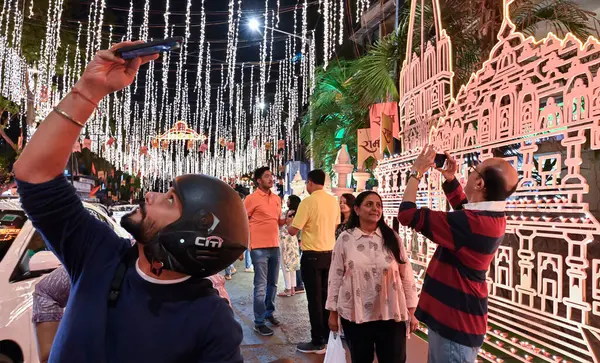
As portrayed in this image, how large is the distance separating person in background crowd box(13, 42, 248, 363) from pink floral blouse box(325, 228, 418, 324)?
2097 mm

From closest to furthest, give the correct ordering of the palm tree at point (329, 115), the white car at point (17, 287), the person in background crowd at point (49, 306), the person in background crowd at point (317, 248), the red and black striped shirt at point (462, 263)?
the person in background crowd at point (49, 306) → the red and black striped shirt at point (462, 263) → the white car at point (17, 287) → the person in background crowd at point (317, 248) → the palm tree at point (329, 115)

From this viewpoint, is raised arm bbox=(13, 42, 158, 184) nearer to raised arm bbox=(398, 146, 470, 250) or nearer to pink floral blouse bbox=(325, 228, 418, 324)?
raised arm bbox=(398, 146, 470, 250)

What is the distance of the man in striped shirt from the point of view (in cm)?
258

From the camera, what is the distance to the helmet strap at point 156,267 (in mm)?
1343

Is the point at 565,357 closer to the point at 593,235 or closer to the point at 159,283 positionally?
the point at 593,235

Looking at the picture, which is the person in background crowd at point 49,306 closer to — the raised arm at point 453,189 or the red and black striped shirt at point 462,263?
the red and black striped shirt at point 462,263

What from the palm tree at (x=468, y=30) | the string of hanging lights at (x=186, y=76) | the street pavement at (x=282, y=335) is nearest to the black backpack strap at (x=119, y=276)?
the street pavement at (x=282, y=335)

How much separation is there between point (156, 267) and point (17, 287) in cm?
297

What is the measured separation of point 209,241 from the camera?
1.31m

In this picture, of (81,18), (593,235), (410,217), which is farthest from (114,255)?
(81,18)

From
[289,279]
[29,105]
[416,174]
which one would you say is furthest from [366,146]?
[29,105]

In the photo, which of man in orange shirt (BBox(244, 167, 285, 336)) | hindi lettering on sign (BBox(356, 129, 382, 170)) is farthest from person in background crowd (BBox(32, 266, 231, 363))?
hindi lettering on sign (BBox(356, 129, 382, 170))

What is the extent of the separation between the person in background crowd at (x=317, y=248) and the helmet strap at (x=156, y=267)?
4.02 meters

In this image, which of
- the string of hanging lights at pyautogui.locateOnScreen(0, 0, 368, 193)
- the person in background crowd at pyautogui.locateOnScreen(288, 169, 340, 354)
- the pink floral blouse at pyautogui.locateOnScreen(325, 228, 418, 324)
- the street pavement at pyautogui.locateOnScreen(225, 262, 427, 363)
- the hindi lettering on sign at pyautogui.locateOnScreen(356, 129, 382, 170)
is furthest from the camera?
the string of hanging lights at pyautogui.locateOnScreen(0, 0, 368, 193)
